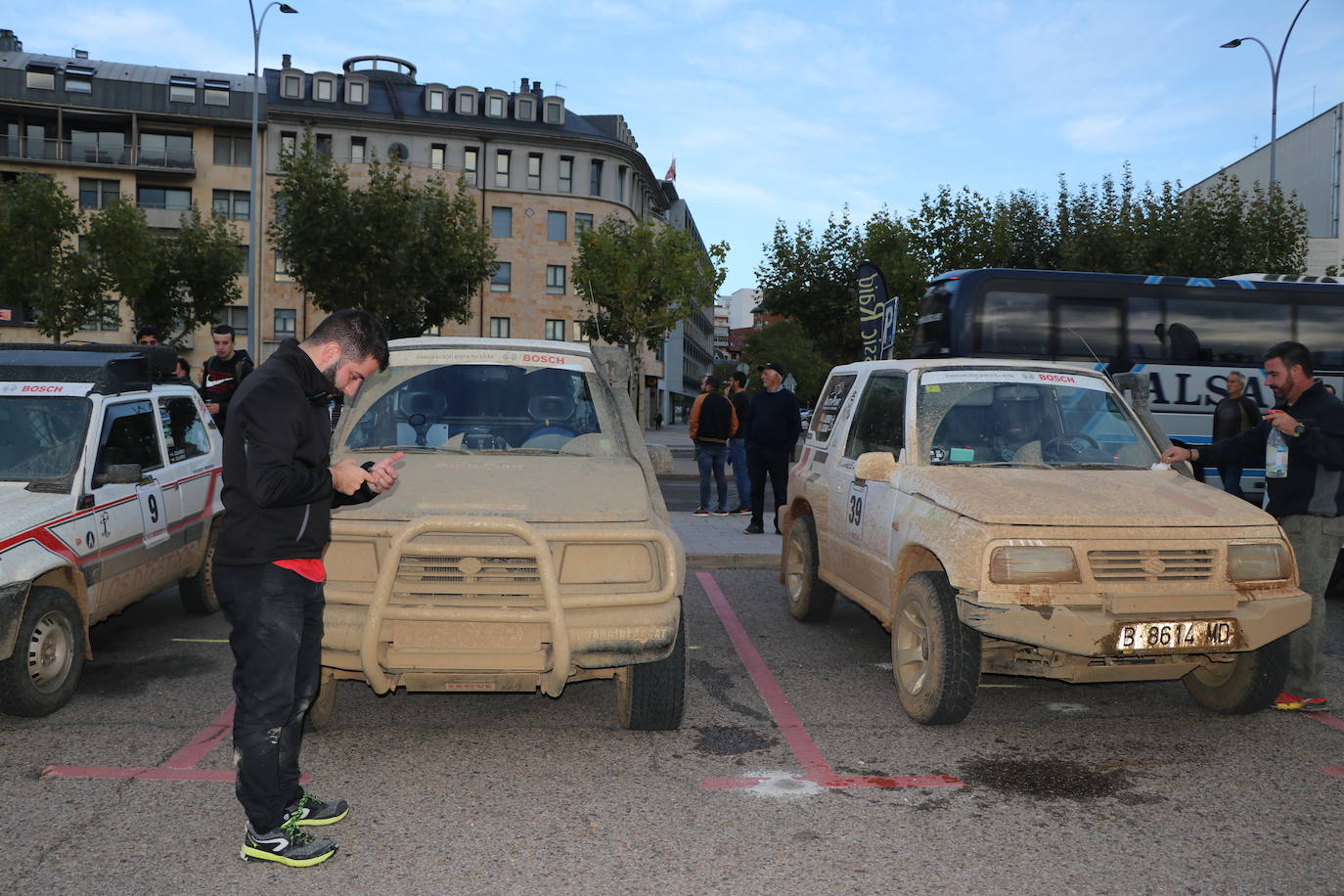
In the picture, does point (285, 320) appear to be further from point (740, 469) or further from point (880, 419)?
point (880, 419)

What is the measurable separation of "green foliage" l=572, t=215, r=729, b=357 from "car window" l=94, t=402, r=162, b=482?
113 feet

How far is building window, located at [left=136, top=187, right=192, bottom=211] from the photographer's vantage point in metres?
54.8

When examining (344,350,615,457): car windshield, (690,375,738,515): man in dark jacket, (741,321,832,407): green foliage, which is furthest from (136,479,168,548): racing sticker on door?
(741,321,832,407): green foliage

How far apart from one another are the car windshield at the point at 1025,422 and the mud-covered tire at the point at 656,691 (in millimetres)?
1978

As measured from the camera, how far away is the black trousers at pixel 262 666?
11.6 ft

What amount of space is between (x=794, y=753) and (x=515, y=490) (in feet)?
5.83

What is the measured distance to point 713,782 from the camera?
14.6 ft

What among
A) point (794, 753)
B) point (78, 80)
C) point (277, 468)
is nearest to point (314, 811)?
point (277, 468)

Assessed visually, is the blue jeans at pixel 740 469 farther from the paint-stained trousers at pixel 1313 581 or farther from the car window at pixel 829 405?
the paint-stained trousers at pixel 1313 581

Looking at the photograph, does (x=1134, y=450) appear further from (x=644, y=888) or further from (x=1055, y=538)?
(x=644, y=888)

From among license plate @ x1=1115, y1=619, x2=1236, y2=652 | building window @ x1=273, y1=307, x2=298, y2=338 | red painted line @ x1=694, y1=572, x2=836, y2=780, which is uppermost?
building window @ x1=273, y1=307, x2=298, y2=338

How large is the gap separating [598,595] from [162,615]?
489 cm

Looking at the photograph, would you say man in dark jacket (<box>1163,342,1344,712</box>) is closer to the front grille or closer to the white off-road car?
the front grille

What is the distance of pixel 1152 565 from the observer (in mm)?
4848
